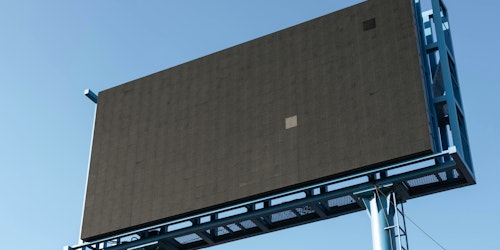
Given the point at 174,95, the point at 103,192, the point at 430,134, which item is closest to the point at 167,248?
the point at 103,192

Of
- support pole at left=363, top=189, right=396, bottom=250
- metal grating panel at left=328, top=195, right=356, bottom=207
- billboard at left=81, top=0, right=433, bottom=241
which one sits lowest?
support pole at left=363, top=189, right=396, bottom=250

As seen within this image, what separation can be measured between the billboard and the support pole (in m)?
0.88

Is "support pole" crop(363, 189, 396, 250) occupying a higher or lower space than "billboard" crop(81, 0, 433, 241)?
lower

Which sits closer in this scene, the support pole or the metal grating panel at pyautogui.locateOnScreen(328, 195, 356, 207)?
the support pole

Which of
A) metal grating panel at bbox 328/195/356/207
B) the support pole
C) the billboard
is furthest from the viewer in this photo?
metal grating panel at bbox 328/195/356/207

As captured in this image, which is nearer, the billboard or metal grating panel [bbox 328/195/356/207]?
the billboard

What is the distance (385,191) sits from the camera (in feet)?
70.7

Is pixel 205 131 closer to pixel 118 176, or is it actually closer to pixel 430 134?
pixel 118 176

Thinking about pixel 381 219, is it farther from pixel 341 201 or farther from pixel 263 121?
pixel 263 121

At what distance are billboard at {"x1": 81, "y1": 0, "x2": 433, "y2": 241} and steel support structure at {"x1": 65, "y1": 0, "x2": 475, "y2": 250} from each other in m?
0.37

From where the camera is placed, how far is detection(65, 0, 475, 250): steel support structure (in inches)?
827

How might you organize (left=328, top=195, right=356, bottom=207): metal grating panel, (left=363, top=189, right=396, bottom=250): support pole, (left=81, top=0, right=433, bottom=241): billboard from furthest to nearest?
(left=328, top=195, right=356, bottom=207): metal grating panel < (left=81, top=0, right=433, bottom=241): billboard < (left=363, top=189, right=396, bottom=250): support pole

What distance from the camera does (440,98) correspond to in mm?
21750

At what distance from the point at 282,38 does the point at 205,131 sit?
131 inches
